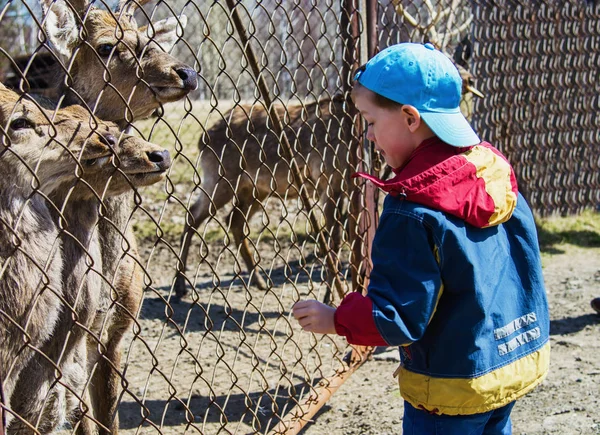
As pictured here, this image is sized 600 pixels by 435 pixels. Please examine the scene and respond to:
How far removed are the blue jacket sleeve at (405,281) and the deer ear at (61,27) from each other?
209 centimetres

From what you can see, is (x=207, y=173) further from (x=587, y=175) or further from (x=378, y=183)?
(x=378, y=183)

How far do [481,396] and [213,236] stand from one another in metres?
6.70

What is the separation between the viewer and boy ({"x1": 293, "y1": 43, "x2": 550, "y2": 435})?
7.04 ft

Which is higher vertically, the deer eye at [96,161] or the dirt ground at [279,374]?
the deer eye at [96,161]

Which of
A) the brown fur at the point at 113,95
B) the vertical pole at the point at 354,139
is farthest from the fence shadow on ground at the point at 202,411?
the vertical pole at the point at 354,139

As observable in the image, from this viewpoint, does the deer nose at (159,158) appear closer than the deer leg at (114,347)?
Yes

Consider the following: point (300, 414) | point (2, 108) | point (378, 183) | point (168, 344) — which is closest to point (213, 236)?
point (168, 344)

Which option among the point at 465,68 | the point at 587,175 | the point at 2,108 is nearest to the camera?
the point at 2,108

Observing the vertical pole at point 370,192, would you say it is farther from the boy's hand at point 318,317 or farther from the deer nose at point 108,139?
the boy's hand at point 318,317

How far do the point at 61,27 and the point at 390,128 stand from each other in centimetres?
198

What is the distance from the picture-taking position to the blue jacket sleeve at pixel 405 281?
2.11 m

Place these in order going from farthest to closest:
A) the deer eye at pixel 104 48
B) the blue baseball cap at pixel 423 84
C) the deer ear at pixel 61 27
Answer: the deer eye at pixel 104 48
the deer ear at pixel 61 27
the blue baseball cap at pixel 423 84

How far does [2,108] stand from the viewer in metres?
2.90

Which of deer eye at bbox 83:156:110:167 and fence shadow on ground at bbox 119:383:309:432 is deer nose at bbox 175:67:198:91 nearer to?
deer eye at bbox 83:156:110:167
